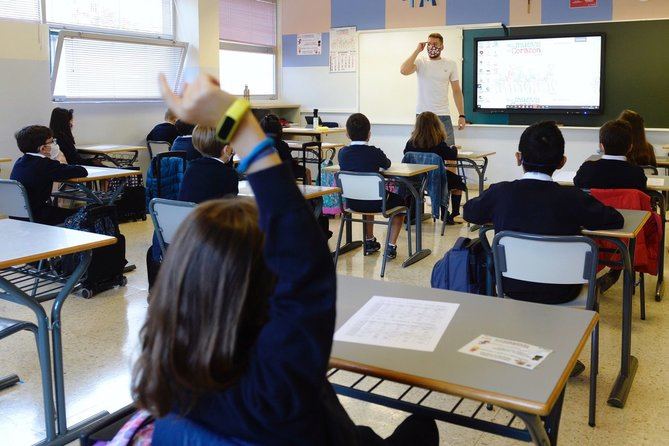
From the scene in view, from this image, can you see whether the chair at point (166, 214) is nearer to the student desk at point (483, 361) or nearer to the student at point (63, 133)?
the student desk at point (483, 361)

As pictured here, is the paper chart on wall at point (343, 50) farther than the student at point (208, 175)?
Yes

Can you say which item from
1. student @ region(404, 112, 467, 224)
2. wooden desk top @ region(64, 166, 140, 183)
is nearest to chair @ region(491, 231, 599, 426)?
wooden desk top @ region(64, 166, 140, 183)

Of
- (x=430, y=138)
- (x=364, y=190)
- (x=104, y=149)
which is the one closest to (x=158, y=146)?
(x=104, y=149)

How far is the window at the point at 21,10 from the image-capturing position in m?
6.44

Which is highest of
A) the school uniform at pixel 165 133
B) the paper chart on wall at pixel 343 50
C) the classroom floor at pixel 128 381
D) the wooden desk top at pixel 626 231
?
the paper chart on wall at pixel 343 50

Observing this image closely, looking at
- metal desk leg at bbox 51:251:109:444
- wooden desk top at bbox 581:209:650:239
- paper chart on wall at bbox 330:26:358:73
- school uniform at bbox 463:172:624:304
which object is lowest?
metal desk leg at bbox 51:251:109:444

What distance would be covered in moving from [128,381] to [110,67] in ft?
17.7

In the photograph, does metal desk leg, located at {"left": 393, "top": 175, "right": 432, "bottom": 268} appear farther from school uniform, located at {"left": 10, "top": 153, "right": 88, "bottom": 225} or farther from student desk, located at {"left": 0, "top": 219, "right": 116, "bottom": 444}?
student desk, located at {"left": 0, "top": 219, "right": 116, "bottom": 444}

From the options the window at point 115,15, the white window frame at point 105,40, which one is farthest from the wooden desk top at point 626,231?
the window at point 115,15

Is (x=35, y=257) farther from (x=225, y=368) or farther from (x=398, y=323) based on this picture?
(x=225, y=368)

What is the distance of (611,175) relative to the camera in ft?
12.2

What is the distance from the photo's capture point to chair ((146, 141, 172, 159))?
7488 mm

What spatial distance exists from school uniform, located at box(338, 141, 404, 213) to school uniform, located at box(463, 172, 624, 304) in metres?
2.21

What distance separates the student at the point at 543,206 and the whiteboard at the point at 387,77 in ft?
19.9
